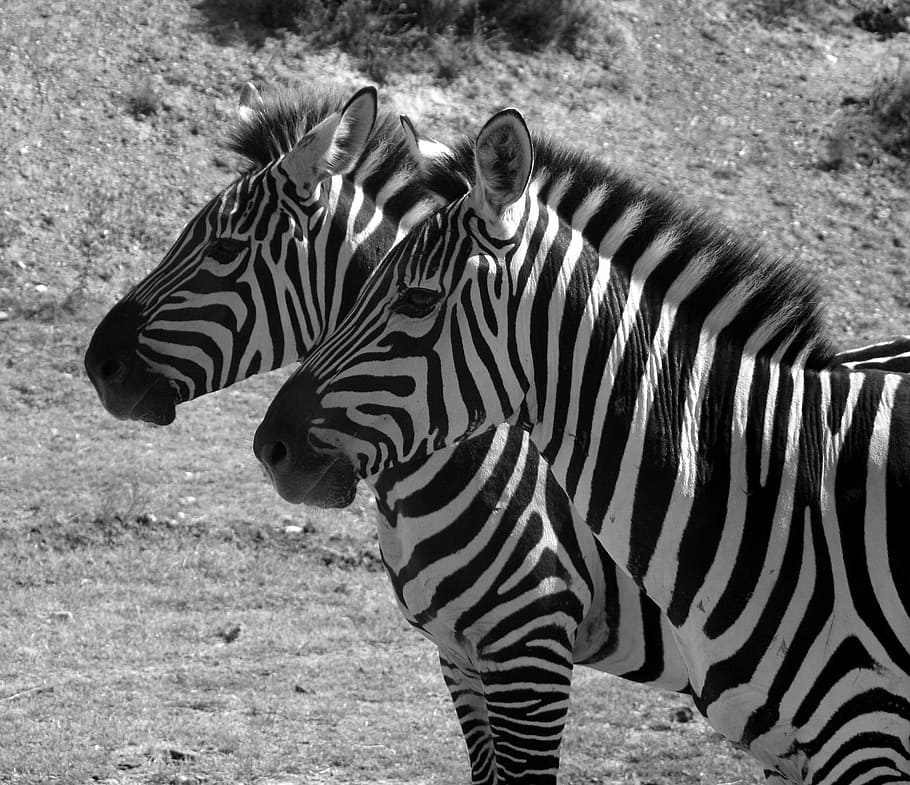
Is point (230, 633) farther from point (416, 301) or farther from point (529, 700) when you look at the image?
point (416, 301)

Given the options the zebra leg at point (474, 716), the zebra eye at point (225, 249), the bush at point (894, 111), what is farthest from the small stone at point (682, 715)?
the bush at point (894, 111)

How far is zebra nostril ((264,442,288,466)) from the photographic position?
3121 mm

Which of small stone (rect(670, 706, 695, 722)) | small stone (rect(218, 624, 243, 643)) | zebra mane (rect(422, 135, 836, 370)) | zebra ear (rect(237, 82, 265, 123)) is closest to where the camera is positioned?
zebra mane (rect(422, 135, 836, 370))

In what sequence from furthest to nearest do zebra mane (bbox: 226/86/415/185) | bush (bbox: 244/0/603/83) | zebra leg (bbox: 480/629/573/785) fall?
bush (bbox: 244/0/603/83) < zebra mane (bbox: 226/86/415/185) < zebra leg (bbox: 480/629/573/785)

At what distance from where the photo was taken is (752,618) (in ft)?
10.1

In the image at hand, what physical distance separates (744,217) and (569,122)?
8.73 ft

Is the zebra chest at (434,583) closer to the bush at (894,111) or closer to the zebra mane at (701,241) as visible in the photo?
the zebra mane at (701,241)

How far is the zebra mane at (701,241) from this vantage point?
322cm

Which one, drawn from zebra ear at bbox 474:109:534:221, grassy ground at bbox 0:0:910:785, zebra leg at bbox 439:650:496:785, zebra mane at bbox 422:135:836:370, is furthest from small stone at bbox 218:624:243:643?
zebra ear at bbox 474:109:534:221

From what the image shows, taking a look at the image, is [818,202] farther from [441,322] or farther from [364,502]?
[441,322]

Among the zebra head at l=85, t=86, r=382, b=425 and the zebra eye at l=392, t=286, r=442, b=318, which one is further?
the zebra head at l=85, t=86, r=382, b=425

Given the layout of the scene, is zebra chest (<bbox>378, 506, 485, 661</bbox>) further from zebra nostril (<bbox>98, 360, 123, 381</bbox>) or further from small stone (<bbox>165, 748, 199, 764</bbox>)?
small stone (<bbox>165, 748, 199, 764</bbox>)

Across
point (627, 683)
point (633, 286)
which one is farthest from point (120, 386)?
point (627, 683)

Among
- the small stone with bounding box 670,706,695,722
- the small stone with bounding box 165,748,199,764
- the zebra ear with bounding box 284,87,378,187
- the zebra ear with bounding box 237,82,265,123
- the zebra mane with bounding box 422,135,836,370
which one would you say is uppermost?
the zebra mane with bounding box 422,135,836,370
